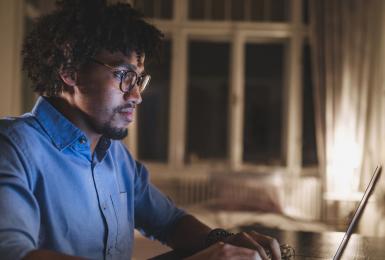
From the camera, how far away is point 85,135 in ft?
3.81

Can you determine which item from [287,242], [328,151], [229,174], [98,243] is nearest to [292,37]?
[328,151]

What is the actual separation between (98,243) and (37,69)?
1.54 ft

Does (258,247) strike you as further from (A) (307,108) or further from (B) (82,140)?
(A) (307,108)

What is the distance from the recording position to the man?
1037 millimetres

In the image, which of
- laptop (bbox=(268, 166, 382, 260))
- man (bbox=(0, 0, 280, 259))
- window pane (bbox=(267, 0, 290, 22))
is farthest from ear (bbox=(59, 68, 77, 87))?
window pane (bbox=(267, 0, 290, 22))

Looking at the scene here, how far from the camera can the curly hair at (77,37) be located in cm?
117

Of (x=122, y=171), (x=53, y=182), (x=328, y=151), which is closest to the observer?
(x=53, y=182)

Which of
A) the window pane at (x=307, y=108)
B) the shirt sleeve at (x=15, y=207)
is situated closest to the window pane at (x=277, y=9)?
the window pane at (x=307, y=108)

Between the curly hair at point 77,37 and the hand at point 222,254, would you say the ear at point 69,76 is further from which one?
the hand at point 222,254

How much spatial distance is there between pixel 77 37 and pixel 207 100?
14.2 feet

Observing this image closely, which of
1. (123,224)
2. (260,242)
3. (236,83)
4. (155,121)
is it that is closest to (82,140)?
(123,224)

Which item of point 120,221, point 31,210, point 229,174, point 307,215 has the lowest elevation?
point 307,215

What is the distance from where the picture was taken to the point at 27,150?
1.00 metres

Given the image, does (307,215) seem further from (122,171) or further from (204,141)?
(122,171)
